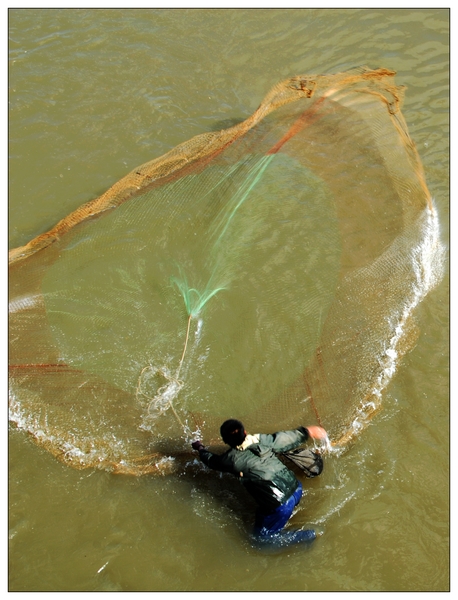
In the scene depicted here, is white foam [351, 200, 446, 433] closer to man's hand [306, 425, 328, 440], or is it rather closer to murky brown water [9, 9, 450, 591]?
murky brown water [9, 9, 450, 591]

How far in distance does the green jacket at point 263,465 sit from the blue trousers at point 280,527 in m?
0.06

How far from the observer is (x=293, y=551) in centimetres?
395

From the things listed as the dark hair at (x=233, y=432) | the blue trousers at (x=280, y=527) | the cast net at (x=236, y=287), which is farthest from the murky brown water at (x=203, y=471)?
the dark hair at (x=233, y=432)

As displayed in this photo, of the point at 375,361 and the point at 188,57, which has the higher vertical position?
the point at 188,57

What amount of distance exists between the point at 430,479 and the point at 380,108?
3242 mm

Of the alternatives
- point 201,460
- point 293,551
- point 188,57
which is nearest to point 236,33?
point 188,57

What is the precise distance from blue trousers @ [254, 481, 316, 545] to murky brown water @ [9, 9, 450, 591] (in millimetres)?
113

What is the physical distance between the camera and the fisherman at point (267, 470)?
149 inches

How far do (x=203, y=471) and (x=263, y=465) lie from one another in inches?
24.0

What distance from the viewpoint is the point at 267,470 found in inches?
150

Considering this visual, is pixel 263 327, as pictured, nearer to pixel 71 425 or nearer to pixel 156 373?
pixel 156 373

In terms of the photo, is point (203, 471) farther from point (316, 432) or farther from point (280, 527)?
point (316, 432)

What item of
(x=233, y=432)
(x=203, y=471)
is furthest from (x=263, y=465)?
(x=203, y=471)

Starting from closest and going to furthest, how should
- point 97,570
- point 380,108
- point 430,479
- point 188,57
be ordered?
point 97,570
point 430,479
point 380,108
point 188,57
